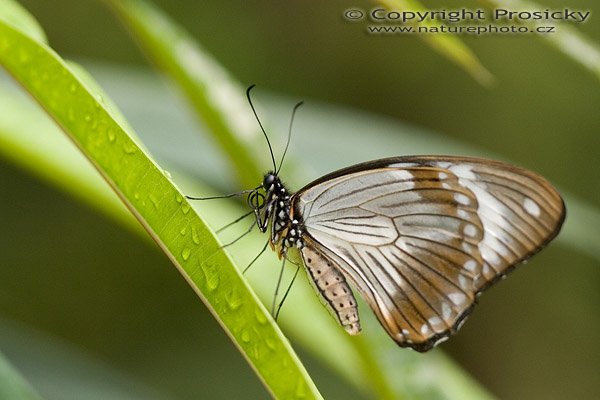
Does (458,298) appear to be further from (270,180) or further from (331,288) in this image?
(270,180)

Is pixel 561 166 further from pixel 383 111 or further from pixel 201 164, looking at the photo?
pixel 201 164

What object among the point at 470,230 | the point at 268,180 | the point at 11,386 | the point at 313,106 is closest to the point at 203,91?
the point at 268,180

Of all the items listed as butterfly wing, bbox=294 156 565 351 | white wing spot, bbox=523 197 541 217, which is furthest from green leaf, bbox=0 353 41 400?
white wing spot, bbox=523 197 541 217

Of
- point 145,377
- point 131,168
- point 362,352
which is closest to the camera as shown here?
point 131,168

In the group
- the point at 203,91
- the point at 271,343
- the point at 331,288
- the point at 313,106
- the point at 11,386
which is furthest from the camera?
the point at 313,106

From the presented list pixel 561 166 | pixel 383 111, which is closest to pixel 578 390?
pixel 561 166

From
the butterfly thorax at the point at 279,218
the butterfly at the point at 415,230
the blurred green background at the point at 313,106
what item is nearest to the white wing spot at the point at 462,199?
the butterfly at the point at 415,230
